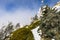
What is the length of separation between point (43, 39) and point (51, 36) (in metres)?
1.84

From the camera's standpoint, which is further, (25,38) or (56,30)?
Answer: (25,38)

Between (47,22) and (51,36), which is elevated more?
(47,22)

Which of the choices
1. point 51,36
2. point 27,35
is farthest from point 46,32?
point 27,35

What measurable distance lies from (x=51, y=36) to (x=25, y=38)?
15.4ft

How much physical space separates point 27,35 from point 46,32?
11.8 feet

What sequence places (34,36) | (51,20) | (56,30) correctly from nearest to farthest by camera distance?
1. (56,30)
2. (51,20)
3. (34,36)

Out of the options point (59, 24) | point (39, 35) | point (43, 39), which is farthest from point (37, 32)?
point (59, 24)

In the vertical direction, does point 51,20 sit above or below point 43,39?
above

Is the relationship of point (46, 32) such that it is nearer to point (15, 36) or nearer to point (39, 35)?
point (39, 35)

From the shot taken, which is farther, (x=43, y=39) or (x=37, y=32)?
(x=37, y=32)

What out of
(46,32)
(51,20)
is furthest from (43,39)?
(51,20)

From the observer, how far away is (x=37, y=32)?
32.6m

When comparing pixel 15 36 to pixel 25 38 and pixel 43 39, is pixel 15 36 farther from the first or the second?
pixel 43 39

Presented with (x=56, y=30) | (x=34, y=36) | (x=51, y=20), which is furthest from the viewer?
(x=34, y=36)
